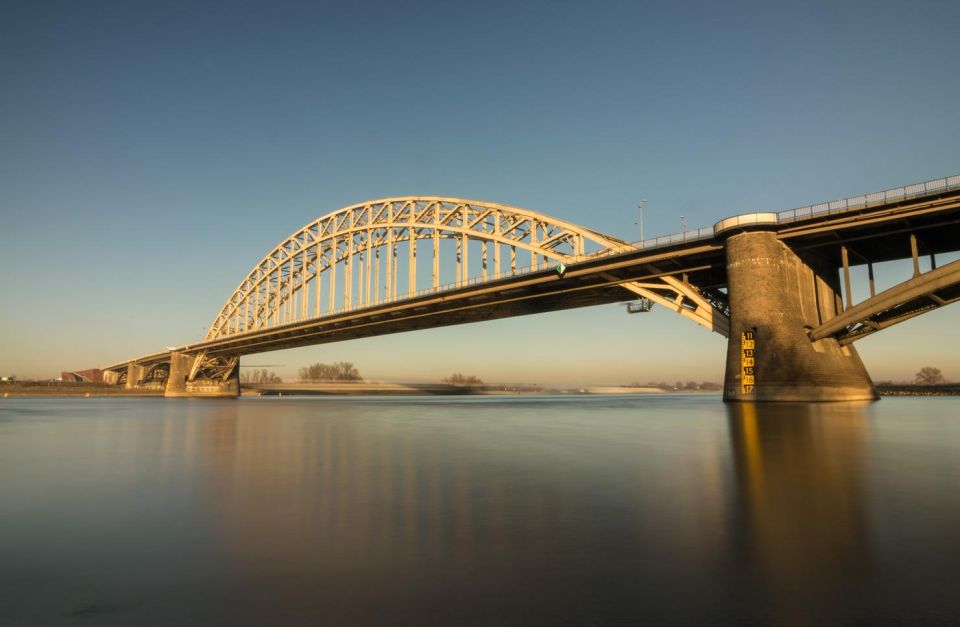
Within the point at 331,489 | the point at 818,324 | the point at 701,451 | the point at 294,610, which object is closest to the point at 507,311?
the point at 818,324

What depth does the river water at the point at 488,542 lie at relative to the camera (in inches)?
120

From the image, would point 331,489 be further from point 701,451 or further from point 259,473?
point 701,451

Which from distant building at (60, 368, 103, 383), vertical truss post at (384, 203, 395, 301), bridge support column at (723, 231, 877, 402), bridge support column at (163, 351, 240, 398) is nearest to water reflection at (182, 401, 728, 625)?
bridge support column at (723, 231, 877, 402)

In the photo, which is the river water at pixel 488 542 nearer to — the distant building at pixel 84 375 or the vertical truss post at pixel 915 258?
the vertical truss post at pixel 915 258

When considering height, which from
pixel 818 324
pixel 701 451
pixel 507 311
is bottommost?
pixel 701 451

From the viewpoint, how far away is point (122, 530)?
16.7 feet

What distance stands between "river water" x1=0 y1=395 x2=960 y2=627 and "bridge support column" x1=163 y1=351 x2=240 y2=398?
97801mm

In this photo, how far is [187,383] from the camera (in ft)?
318

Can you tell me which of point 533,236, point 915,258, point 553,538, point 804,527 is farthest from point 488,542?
point 533,236

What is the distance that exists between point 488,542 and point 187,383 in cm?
10730

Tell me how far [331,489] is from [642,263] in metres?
36.1

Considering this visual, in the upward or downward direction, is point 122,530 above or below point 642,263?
below

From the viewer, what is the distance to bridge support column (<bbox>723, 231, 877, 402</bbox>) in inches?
1177

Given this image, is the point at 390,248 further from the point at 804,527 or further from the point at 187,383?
the point at 804,527
